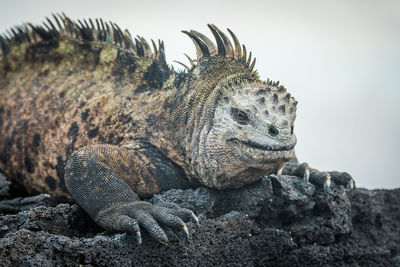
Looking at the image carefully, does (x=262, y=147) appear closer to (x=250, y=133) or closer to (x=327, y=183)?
(x=250, y=133)

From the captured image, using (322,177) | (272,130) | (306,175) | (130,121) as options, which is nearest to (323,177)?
(322,177)

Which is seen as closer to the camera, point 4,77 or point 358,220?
point 358,220

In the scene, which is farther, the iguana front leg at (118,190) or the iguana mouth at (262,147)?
the iguana mouth at (262,147)

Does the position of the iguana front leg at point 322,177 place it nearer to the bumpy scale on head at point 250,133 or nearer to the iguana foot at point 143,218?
the bumpy scale on head at point 250,133

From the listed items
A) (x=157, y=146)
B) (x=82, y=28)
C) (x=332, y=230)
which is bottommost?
(x=157, y=146)

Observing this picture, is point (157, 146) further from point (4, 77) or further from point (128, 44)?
point (4, 77)

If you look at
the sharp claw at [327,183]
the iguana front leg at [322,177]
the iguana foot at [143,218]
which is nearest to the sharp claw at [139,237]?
the iguana foot at [143,218]

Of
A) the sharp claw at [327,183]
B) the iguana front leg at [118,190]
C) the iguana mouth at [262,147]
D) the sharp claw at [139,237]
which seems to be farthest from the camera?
the sharp claw at [327,183]

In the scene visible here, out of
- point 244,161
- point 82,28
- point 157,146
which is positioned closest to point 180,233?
point 244,161
